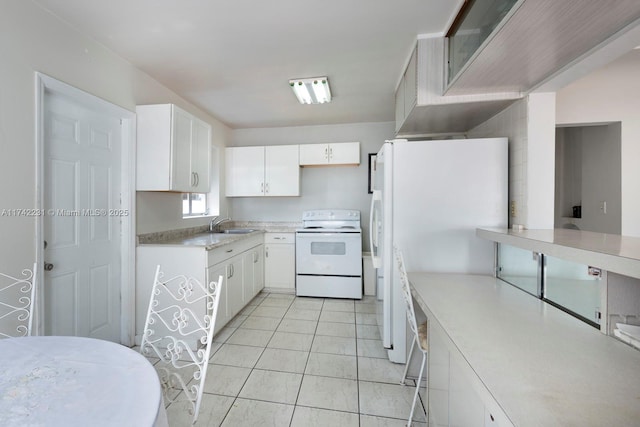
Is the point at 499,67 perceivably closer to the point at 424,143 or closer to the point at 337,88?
the point at 424,143

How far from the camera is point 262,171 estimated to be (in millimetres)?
3971

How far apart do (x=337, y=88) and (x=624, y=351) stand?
2.75 metres

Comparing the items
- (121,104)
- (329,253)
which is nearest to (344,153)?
(329,253)

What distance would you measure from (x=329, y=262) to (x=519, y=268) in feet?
7.21

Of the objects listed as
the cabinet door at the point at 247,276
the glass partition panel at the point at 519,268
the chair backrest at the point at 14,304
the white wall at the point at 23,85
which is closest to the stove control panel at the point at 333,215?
the cabinet door at the point at 247,276

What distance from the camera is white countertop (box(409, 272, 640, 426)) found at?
0.66 meters

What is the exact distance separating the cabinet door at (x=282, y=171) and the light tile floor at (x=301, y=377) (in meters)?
1.74

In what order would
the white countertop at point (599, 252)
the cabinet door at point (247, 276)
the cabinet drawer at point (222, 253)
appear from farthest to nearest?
the cabinet door at point (247, 276)
the cabinet drawer at point (222, 253)
the white countertop at point (599, 252)

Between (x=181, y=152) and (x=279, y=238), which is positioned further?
(x=279, y=238)

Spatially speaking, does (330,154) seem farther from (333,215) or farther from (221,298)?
(221,298)

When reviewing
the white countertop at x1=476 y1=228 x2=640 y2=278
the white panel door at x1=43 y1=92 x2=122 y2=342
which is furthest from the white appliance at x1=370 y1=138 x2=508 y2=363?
the white panel door at x1=43 y1=92 x2=122 y2=342

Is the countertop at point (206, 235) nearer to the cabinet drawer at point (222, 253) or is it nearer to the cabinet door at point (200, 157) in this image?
the cabinet drawer at point (222, 253)

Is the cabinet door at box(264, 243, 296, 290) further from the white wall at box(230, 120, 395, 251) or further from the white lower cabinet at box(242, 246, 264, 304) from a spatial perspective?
the white wall at box(230, 120, 395, 251)

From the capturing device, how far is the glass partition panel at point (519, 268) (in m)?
1.58
